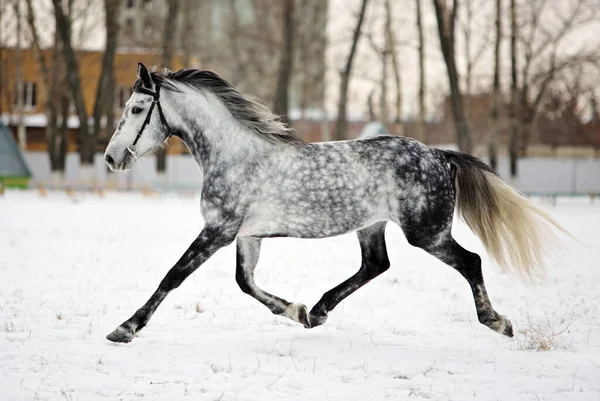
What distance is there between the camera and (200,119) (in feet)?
18.1

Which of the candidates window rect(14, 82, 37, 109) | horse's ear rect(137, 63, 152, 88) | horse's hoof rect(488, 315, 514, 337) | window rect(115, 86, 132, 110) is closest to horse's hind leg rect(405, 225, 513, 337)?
horse's hoof rect(488, 315, 514, 337)

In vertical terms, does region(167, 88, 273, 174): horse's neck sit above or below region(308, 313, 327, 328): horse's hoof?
above

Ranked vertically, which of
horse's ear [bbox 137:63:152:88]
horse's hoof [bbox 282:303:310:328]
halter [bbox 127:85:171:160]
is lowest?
horse's hoof [bbox 282:303:310:328]

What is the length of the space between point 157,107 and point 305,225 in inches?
57.6

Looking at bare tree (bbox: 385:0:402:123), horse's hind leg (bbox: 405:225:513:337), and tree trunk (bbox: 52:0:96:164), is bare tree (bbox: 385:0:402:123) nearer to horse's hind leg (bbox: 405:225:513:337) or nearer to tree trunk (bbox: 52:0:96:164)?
tree trunk (bbox: 52:0:96:164)

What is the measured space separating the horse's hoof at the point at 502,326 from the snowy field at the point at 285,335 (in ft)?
0.35

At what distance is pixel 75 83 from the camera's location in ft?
81.9

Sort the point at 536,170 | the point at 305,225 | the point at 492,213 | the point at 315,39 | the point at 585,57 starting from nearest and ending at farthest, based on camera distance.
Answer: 1. the point at 305,225
2. the point at 492,213
3. the point at 585,57
4. the point at 536,170
5. the point at 315,39

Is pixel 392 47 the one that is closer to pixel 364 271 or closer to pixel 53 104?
pixel 53 104

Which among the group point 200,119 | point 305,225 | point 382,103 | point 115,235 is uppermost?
point 382,103

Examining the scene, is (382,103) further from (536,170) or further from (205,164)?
(205,164)

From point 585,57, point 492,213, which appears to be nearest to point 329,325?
point 492,213

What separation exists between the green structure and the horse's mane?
2210 centimetres

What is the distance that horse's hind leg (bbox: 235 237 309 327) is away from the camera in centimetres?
558
